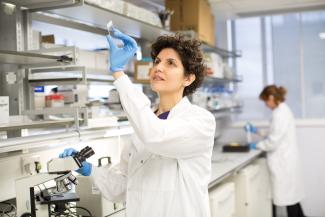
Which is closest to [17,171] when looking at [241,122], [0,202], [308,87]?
[0,202]

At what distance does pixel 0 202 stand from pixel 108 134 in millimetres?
758

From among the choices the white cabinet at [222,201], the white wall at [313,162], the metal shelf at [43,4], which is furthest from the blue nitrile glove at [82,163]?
the white wall at [313,162]

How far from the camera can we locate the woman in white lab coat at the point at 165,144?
1286 mm

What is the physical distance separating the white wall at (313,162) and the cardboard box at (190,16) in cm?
172

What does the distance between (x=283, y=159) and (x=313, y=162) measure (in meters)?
0.75

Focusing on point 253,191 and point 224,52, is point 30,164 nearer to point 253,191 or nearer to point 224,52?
point 253,191

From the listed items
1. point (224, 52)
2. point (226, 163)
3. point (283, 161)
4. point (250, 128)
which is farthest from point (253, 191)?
point (224, 52)

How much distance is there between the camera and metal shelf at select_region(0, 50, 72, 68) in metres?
1.65

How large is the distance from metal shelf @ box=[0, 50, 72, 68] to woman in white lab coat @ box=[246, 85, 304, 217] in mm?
2610

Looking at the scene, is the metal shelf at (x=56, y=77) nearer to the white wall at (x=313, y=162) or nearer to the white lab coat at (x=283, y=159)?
the white lab coat at (x=283, y=159)

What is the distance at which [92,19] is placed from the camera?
2.56 metres

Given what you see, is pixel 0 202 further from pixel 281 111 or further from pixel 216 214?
pixel 281 111

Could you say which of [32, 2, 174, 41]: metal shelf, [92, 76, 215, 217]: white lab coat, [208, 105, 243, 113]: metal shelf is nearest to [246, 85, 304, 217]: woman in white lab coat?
[208, 105, 243, 113]: metal shelf

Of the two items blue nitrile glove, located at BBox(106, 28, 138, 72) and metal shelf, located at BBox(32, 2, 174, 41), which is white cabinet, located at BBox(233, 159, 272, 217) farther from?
blue nitrile glove, located at BBox(106, 28, 138, 72)
